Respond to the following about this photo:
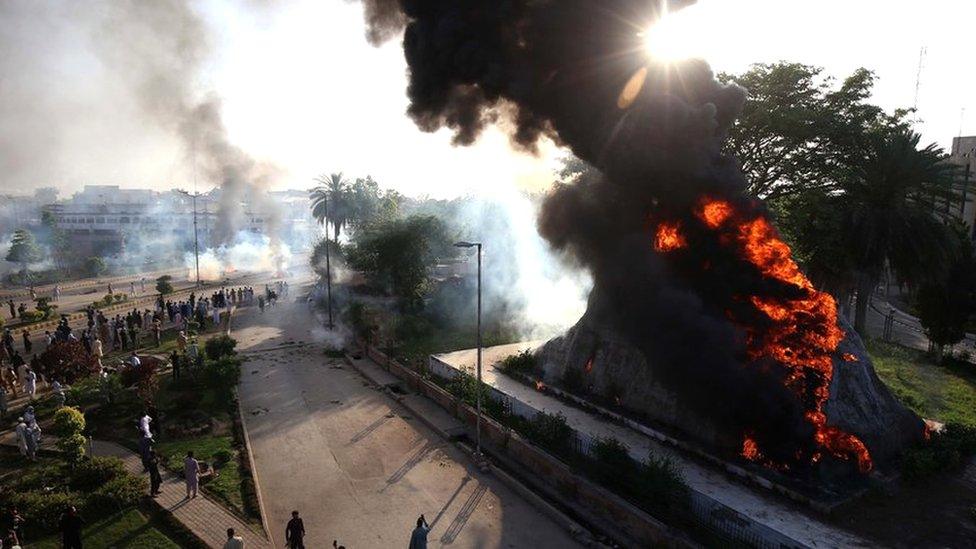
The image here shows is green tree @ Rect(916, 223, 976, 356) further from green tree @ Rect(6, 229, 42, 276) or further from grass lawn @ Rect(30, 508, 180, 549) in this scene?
green tree @ Rect(6, 229, 42, 276)

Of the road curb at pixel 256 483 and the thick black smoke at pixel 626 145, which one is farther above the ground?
the thick black smoke at pixel 626 145

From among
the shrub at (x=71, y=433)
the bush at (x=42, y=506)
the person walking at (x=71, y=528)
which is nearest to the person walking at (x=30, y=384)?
the shrub at (x=71, y=433)

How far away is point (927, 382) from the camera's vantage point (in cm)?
2367

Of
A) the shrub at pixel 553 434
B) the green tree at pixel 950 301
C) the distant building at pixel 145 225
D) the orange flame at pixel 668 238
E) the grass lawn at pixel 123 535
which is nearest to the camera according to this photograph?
the grass lawn at pixel 123 535

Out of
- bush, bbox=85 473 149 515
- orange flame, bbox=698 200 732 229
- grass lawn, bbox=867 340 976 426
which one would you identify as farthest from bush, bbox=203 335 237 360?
grass lawn, bbox=867 340 976 426

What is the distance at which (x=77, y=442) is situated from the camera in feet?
50.6

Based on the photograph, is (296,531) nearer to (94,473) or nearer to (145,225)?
(94,473)

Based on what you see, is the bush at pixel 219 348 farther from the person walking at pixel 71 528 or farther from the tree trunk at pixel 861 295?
the tree trunk at pixel 861 295

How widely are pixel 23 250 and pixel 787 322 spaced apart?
7733 cm

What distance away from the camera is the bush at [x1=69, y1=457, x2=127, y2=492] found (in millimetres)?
14328

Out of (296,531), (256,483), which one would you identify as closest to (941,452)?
(296,531)

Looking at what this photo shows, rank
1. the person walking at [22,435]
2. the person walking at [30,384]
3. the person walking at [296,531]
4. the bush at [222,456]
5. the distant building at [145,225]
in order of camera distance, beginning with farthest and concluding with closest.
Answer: the distant building at [145,225]
the person walking at [30,384]
the bush at [222,456]
the person walking at [22,435]
the person walking at [296,531]

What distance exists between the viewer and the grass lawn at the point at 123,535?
39.4 feet

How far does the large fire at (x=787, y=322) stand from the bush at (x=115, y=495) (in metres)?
15.7
